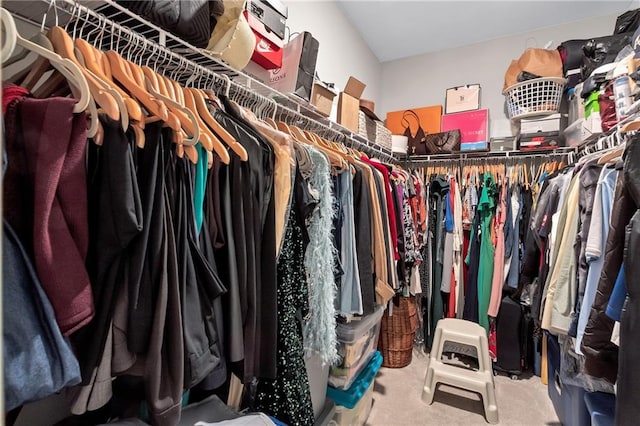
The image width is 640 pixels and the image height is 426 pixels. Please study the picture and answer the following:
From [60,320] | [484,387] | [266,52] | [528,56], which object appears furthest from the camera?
[528,56]

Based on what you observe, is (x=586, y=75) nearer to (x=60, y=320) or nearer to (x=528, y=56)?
(x=528, y=56)

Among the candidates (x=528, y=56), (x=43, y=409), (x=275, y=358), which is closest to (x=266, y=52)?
(x=275, y=358)

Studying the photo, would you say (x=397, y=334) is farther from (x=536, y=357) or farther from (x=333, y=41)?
(x=333, y=41)

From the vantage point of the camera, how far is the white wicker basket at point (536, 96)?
2.28m

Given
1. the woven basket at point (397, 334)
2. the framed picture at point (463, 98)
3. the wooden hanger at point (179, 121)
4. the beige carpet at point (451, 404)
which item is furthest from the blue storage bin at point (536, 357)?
the wooden hanger at point (179, 121)

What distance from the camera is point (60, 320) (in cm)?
50

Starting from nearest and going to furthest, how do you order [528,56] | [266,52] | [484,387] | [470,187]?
[266,52] → [484,387] → [528,56] → [470,187]

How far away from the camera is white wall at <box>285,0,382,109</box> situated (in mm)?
Result: 2098

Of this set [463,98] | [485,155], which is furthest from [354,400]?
[463,98]

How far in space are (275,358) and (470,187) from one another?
2.30 meters

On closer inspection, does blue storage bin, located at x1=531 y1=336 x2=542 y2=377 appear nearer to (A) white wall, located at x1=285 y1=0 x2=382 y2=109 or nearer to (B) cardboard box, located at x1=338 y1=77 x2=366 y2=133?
(B) cardboard box, located at x1=338 y1=77 x2=366 y2=133

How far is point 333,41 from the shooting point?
2480 mm

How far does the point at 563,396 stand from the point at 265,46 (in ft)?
8.04

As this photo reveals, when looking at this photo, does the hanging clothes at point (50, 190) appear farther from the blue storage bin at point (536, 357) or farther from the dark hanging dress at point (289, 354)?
the blue storage bin at point (536, 357)
